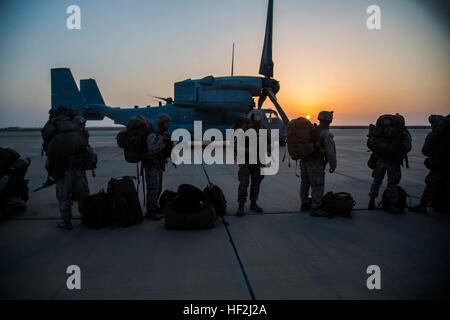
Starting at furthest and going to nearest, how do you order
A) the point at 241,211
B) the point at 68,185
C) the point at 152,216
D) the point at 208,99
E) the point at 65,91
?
the point at 65,91 < the point at 208,99 < the point at 241,211 < the point at 152,216 < the point at 68,185

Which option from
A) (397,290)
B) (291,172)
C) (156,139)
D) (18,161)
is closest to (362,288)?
(397,290)

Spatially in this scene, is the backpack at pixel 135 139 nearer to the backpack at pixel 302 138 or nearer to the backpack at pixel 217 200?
the backpack at pixel 217 200

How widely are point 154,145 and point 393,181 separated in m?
4.23

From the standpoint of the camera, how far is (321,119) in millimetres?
5051

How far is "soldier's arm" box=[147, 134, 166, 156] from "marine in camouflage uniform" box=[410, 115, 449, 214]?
4574 mm

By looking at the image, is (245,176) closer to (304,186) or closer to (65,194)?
(304,186)

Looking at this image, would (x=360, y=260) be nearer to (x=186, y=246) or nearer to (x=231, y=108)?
(x=186, y=246)

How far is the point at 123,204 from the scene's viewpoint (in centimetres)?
445

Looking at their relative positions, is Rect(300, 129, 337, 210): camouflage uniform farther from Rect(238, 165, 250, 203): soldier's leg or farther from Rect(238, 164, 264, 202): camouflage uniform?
Rect(238, 165, 250, 203): soldier's leg

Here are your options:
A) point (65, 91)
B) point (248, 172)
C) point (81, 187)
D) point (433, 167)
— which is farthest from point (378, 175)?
point (65, 91)

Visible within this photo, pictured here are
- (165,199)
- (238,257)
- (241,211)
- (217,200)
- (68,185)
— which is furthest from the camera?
(165,199)

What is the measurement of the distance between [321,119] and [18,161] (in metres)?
5.67
